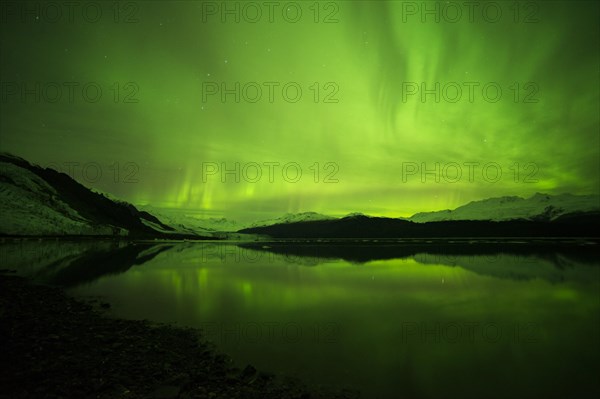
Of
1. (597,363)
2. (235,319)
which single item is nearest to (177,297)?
(235,319)

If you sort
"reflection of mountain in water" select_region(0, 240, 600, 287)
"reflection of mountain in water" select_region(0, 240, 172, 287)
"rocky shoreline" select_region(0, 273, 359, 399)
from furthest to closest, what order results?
"reflection of mountain in water" select_region(0, 240, 600, 287) → "reflection of mountain in water" select_region(0, 240, 172, 287) → "rocky shoreline" select_region(0, 273, 359, 399)

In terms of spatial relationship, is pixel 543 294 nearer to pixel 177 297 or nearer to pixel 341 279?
pixel 341 279

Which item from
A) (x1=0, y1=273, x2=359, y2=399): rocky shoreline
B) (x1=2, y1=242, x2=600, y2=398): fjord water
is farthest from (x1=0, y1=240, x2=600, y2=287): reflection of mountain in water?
(x1=0, y1=273, x2=359, y2=399): rocky shoreline

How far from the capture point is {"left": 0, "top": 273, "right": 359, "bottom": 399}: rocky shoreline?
9969mm

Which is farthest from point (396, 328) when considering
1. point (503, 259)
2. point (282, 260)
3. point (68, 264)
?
point (503, 259)

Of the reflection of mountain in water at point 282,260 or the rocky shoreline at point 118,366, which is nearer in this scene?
the rocky shoreline at point 118,366

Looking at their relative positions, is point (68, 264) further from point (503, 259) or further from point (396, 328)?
point (503, 259)

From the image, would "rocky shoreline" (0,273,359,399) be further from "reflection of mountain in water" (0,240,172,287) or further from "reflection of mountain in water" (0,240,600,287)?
"reflection of mountain in water" (0,240,600,287)

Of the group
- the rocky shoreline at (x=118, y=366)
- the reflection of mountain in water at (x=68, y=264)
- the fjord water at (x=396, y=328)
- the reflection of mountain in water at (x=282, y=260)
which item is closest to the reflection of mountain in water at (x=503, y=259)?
the reflection of mountain in water at (x=282, y=260)

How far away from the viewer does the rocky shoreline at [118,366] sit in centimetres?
997

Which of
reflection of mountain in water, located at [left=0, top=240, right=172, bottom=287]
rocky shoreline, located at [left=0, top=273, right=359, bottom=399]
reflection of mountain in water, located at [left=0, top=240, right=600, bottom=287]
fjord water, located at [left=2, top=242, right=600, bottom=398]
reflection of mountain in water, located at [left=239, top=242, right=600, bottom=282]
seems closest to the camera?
rocky shoreline, located at [left=0, top=273, right=359, bottom=399]

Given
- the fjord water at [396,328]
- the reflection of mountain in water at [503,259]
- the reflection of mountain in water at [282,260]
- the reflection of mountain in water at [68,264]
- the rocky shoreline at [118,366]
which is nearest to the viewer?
the rocky shoreline at [118,366]

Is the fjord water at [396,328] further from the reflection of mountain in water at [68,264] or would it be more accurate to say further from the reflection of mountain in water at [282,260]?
the reflection of mountain in water at [282,260]

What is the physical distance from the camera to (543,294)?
111 feet
